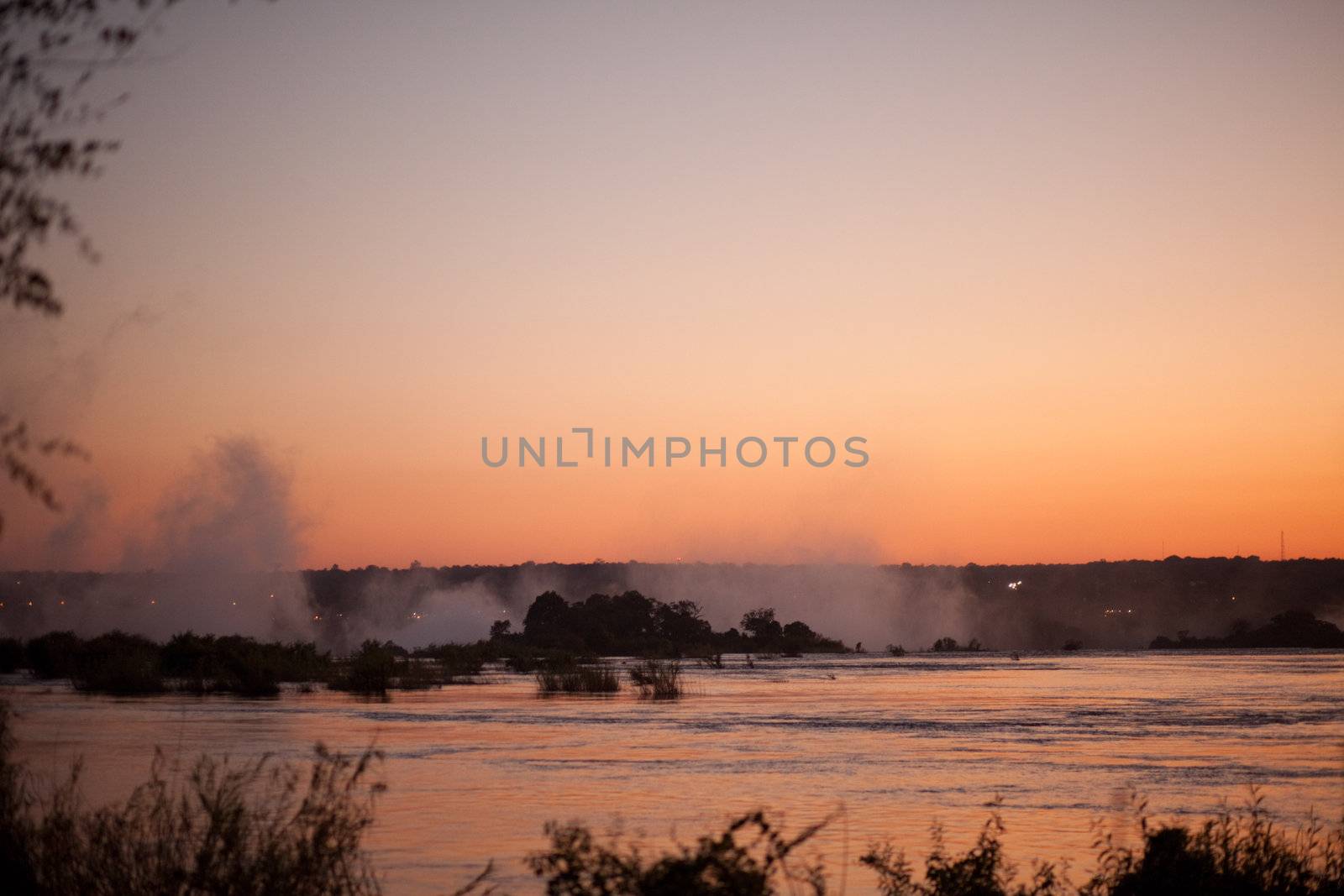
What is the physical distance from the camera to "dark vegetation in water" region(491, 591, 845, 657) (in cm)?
12812

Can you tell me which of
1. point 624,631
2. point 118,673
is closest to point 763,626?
point 624,631

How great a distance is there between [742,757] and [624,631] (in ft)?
353

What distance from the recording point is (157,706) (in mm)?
40812

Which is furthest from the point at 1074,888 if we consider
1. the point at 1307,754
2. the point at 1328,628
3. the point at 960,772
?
the point at 1328,628

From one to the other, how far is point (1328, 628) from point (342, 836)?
179890 millimetres

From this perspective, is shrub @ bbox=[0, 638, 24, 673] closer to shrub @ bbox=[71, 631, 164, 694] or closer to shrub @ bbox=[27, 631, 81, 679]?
shrub @ bbox=[27, 631, 81, 679]

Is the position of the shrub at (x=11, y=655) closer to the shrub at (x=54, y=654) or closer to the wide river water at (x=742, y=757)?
the shrub at (x=54, y=654)

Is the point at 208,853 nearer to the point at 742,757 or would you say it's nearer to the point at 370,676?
the point at 742,757

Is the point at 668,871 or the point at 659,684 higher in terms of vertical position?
the point at 668,871

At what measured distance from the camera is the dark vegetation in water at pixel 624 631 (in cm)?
12812

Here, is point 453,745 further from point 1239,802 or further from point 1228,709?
point 1228,709

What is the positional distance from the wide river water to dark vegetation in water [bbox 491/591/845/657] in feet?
246

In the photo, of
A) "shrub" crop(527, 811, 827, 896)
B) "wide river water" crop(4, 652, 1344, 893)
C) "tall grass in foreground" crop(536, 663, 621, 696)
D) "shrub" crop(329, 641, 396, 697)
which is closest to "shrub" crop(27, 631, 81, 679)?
"wide river water" crop(4, 652, 1344, 893)

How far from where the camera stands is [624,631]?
135 metres
